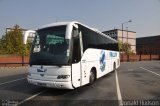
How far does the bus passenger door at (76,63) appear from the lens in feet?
29.9

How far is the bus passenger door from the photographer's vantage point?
911 centimetres

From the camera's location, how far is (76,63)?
930 centimetres

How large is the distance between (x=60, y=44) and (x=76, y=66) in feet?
3.92

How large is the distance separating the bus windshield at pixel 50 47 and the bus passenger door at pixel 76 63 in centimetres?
42

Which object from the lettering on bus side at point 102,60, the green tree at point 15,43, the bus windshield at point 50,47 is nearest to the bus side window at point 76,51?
the bus windshield at point 50,47

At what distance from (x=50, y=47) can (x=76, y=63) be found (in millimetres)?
1330

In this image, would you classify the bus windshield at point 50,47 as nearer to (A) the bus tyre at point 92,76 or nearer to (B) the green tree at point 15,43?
(A) the bus tyre at point 92,76

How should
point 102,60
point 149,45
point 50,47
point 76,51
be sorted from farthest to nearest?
1. point 149,45
2. point 102,60
3. point 76,51
4. point 50,47

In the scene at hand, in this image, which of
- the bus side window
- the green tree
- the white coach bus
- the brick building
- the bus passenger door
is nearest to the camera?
the white coach bus

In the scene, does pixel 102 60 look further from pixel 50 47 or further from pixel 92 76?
pixel 50 47

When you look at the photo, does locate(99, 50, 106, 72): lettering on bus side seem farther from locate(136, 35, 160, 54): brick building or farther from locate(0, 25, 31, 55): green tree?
locate(136, 35, 160, 54): brick building

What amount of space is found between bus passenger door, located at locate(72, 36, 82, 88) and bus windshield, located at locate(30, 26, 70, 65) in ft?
1.39

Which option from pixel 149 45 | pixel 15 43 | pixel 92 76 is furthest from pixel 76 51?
pixel 149 45

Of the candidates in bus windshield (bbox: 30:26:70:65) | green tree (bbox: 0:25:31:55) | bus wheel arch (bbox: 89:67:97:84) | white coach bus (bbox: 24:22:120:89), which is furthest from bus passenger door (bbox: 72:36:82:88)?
green tree (bbox: 0:25:31:55)
